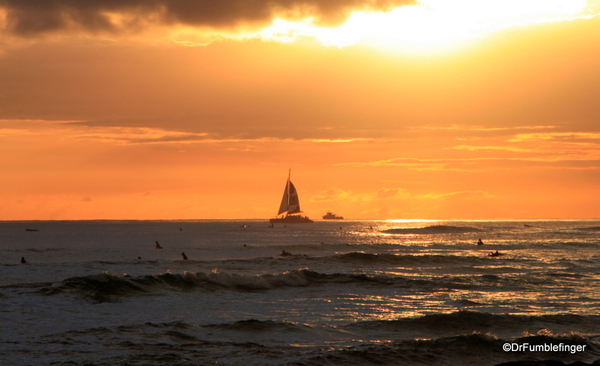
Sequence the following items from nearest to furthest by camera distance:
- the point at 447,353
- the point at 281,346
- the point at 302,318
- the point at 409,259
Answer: the point at 447,353, the point at 281,346, the point at 302,318, the point at 409,259

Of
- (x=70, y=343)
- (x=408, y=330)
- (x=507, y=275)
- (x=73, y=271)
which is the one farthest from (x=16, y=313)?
(x=507, y=275)

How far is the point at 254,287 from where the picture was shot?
136ft

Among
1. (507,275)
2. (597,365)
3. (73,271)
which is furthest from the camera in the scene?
(73,271)

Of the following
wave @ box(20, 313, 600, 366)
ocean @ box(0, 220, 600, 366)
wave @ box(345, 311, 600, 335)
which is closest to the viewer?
wave @ box(20, 313, 600, 366)

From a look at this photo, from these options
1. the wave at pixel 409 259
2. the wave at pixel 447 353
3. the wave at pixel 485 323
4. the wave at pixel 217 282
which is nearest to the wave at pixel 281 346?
the wave at pixel 447 353

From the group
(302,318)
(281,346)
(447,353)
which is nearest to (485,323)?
(447,353)

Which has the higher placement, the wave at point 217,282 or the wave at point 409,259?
the wave at point 217,282

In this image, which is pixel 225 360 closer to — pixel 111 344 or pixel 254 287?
pixel 111 344

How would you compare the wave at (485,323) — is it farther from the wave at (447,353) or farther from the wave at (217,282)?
the wave at (217,282)

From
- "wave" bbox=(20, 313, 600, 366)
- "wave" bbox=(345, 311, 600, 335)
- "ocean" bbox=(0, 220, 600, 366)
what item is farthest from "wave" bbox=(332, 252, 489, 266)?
"wave" bbox=(20, 313, 600, 366)

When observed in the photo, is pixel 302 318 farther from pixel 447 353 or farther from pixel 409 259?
pixel 409 259

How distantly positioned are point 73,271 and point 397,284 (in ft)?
101

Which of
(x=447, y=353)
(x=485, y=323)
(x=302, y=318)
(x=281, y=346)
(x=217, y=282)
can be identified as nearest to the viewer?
(x=447, y=353)

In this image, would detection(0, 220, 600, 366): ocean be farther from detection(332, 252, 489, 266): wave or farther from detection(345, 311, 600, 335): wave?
detection(332, 252, 489, 266): wave
